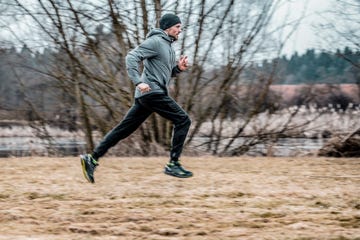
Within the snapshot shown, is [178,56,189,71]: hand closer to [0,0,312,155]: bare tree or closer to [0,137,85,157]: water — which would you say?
[0,0,312,155]: bare tree

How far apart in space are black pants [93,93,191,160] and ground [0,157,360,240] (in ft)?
1.51

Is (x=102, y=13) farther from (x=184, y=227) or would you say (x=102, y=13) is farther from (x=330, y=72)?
(x=184, y=227)

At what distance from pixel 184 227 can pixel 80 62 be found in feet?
28.2

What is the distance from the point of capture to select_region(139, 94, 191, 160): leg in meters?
5.51

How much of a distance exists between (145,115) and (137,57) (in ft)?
2.37

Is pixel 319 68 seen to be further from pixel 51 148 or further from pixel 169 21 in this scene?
pixel 169 21

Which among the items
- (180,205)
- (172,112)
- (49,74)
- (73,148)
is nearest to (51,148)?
(73,148)

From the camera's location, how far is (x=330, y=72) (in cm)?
1366

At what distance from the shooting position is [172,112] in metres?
5.66

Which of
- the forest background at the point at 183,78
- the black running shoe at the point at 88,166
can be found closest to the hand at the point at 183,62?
the black running shoe at the point at 88,166

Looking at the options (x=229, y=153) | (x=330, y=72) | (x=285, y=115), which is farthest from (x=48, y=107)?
(x=330, y=72)

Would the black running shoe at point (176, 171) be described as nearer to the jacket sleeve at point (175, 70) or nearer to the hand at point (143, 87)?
the jacket sleeve at point (175, 70)

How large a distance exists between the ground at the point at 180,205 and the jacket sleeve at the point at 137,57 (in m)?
1.16

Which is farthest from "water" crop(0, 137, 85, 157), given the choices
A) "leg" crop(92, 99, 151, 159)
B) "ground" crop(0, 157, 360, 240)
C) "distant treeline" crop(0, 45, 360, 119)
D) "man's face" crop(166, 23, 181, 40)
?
"man's face" crop(166, 23, 181, 40)
